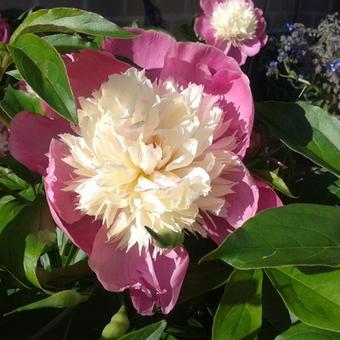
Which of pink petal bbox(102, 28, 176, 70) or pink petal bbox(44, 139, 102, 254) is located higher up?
pink petal bbox(102, 28, 176, 70)

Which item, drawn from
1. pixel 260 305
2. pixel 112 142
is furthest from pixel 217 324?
pixel 112 142

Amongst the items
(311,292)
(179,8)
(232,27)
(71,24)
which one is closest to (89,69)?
(71,24)

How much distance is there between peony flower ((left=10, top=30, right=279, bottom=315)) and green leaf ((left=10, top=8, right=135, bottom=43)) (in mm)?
25

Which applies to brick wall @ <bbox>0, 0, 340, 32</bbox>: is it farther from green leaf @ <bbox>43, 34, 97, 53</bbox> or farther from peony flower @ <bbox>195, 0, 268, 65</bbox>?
green leaf @ <bbox>43, 34, 97, 53</bbox>

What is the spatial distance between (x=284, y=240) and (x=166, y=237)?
9 cm

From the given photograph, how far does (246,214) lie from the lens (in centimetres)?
56

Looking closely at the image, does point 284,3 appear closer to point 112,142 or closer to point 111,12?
point 111,12

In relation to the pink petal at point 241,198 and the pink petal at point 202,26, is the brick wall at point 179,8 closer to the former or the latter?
the pink petal at point 202,26

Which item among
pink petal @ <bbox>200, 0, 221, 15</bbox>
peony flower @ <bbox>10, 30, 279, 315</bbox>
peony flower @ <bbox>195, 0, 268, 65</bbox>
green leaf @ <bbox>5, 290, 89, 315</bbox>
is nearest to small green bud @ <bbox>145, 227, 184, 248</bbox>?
peony flower @ <bbox>10, 30, 279, 315</bbox>

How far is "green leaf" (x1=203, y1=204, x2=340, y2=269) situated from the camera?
0.48m

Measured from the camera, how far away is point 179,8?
316cm

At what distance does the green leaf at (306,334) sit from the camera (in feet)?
1.85

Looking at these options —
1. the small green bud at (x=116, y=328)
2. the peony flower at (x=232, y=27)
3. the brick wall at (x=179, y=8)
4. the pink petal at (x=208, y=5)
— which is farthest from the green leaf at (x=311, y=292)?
the brick wall at (x=179, y=8)

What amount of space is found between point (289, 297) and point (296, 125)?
0.53 feet
